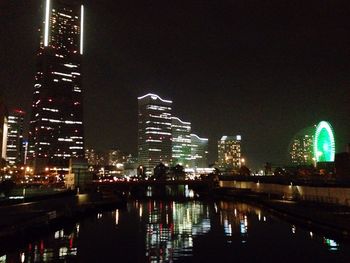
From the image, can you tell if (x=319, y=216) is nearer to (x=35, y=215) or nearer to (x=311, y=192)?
(x=311, y=192)

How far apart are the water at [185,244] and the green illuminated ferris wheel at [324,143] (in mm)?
60940

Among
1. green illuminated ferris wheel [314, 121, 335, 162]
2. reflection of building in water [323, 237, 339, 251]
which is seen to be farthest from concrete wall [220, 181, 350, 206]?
green illuminated ferris wheel [314, 121, 335, 162]

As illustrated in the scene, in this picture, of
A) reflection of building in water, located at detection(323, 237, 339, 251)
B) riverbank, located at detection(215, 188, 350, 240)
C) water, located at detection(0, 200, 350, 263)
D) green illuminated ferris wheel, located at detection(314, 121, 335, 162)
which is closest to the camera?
water, located at detection(0, 200, 350, 263)

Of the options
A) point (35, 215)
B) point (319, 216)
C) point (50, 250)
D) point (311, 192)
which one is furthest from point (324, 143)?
point (50, 250)

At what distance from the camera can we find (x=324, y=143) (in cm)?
10531

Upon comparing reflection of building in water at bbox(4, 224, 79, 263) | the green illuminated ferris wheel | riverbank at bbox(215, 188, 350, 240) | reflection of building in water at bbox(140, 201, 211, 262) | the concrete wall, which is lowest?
reflection of building in water at bbox(140, 201, 211, 262)

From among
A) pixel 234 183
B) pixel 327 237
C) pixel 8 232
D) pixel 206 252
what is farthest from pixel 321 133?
pixel 8 232

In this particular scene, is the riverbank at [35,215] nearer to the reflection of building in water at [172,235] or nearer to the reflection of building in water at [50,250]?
the reflection of building in water at [50,250]

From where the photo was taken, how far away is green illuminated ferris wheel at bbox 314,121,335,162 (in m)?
99.4

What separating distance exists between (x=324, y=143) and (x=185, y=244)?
279ft

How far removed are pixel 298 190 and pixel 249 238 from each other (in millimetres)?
34105

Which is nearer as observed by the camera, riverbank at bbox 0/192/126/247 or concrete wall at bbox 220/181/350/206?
riverbank at bbox 0/192/126/247

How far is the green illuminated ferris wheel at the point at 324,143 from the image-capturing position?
326 feet

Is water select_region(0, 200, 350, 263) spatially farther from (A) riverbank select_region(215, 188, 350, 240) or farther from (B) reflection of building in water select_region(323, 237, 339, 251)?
(A) riverbank select_region(215, 188, 350, 240)
